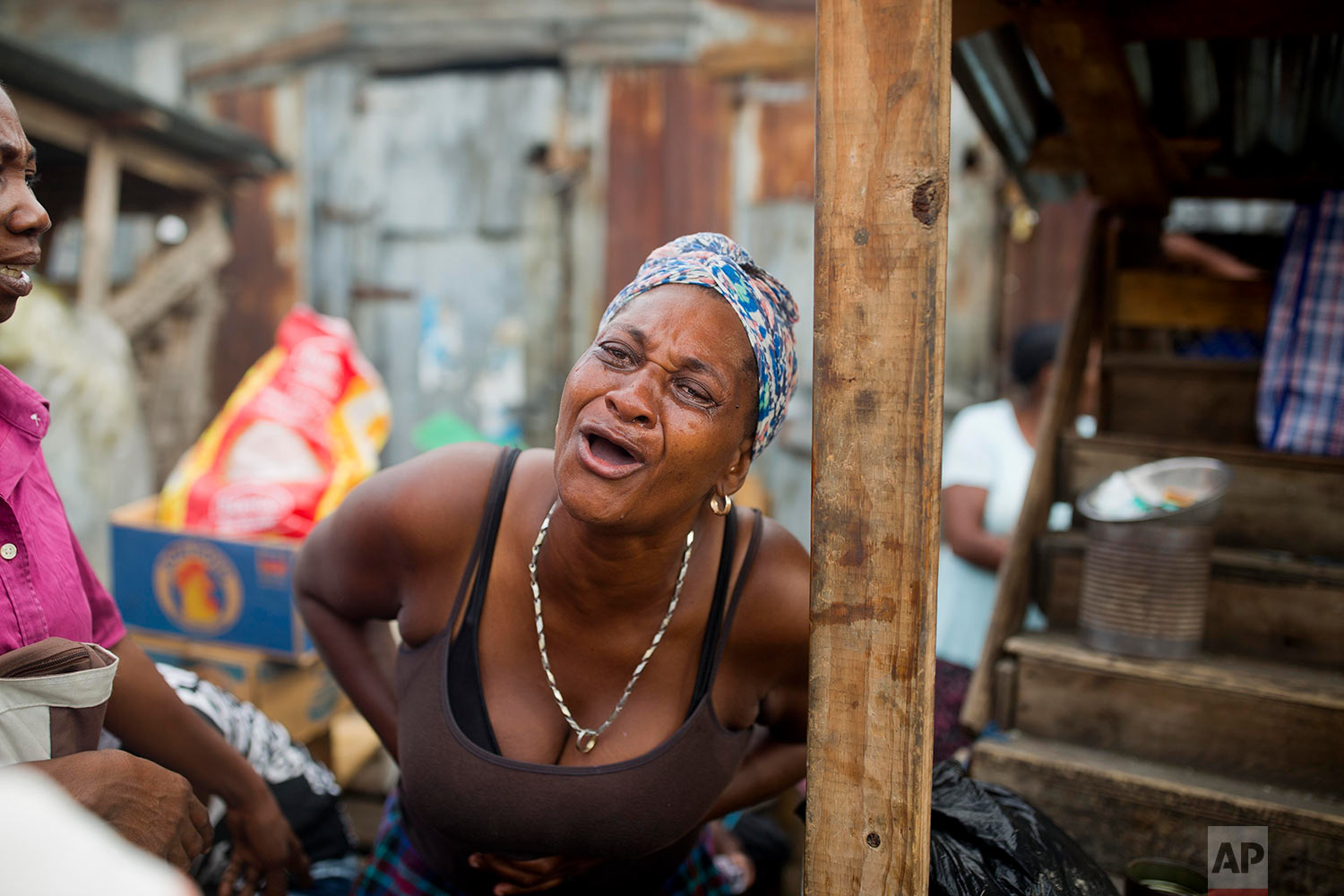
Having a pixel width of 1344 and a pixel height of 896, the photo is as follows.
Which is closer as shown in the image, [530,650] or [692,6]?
[530,650]

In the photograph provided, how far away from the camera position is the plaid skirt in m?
2.10

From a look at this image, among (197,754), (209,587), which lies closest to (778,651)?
(197,754)

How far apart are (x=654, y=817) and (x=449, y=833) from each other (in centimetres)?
41

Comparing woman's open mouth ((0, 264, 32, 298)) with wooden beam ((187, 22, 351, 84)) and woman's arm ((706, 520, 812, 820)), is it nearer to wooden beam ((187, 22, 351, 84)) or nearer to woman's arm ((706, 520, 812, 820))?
woman's arm ((706, 520, 812, 820))

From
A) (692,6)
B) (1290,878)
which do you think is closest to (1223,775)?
(1290,878)

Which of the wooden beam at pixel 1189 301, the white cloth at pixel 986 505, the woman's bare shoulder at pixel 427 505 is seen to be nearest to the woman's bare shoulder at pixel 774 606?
the woman's bare shoulder at pixel 427 505

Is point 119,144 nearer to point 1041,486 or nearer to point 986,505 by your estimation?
point 986,505

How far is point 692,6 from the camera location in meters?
6.29

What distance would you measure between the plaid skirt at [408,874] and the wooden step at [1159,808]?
2.73 ft

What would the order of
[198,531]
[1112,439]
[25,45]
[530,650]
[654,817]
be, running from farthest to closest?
[25,45]
[198,531]
[1112,439]
[530,650]
[654,817]

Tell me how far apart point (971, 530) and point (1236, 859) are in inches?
79.4

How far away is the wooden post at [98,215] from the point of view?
202 inches

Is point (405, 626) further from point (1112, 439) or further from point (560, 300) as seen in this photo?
point (560, 300)

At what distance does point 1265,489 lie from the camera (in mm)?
3023
